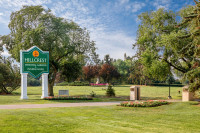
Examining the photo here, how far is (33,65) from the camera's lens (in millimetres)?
20391

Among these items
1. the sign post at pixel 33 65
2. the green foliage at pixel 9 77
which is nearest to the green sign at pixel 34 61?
the sign post at pixel 33 65

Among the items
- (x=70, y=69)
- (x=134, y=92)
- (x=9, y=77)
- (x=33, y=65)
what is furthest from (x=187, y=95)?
(x=9, y=77)

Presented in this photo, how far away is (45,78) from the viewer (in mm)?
20844

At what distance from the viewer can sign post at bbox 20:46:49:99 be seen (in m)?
19.9

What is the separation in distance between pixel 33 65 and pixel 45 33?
442 cm

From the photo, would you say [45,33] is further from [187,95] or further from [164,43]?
[187,95]

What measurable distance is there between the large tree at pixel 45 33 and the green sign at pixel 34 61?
2.17 m

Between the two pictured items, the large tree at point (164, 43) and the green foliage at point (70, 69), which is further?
the green foliage at point (70, 69)

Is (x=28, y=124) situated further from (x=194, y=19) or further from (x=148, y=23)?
(x=148, y=23)

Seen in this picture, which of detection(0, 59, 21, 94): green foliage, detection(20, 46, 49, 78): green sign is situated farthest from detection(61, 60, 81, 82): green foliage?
detection(0, 59, 21, 94): green foliage

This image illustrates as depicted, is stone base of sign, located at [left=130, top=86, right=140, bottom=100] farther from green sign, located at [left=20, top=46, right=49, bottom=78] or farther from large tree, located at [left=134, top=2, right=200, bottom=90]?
green sign, located at [left=20, top=46, right=49, bottom=78]

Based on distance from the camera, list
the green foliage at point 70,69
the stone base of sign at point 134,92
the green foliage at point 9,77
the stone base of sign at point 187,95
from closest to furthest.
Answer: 1. the stone base of sign at point 187,95
2. the stone base of sign at point 134,92
3. the green foliage at point 70,69
4. the green foliage at point 9,77

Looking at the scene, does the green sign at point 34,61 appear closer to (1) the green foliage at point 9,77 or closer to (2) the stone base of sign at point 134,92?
(2) the stone base of sign at point 134,92

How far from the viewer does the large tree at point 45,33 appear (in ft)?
73.8
